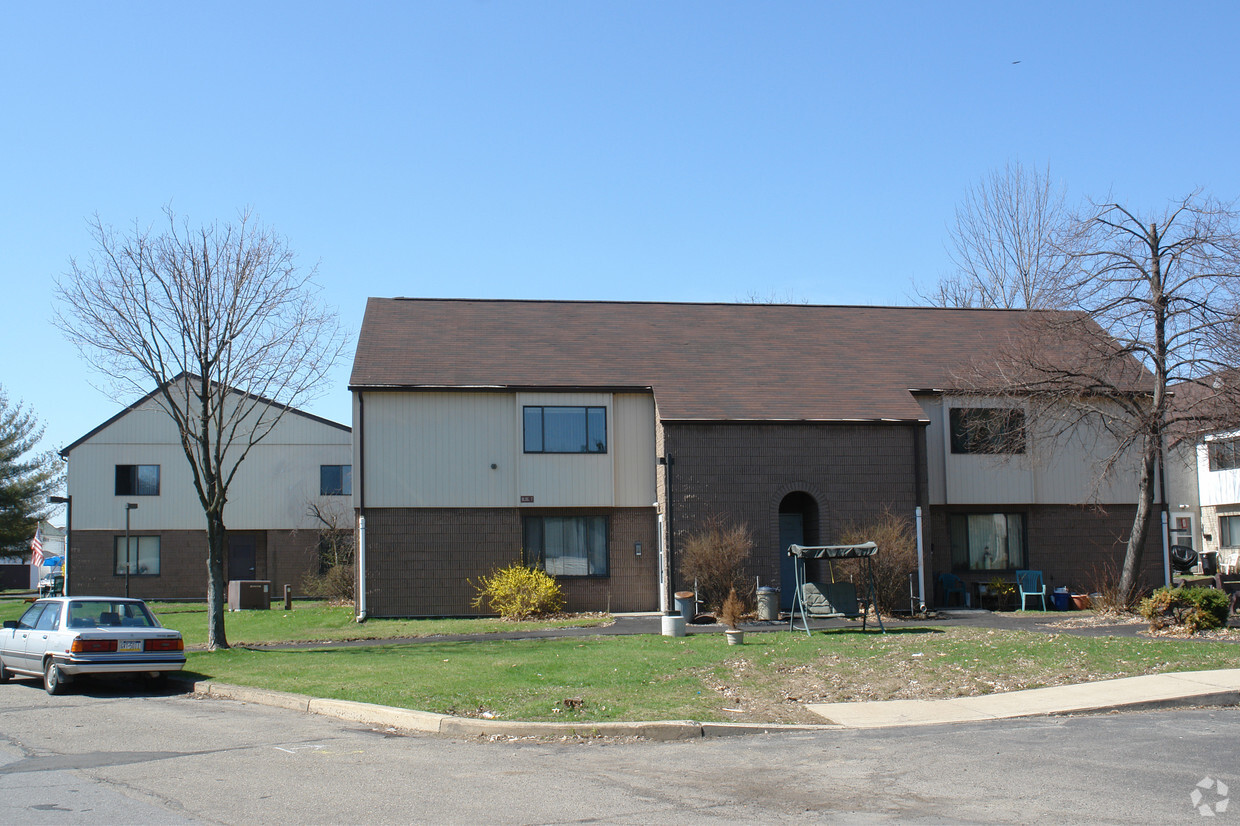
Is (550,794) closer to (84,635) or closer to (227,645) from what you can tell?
(84,635)

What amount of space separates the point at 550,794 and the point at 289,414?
36823 millimetres

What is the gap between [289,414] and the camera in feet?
140

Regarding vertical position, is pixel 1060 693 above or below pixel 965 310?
below

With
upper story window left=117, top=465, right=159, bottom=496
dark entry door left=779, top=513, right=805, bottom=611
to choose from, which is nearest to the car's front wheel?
dark entry door left=779, top=513, right=805, bottom=611

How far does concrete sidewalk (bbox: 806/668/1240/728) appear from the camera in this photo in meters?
11.4

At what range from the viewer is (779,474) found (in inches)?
1001

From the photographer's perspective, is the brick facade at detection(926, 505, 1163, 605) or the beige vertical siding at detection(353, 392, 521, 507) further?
the brick facade at detection(926, 505, 1163, 605)

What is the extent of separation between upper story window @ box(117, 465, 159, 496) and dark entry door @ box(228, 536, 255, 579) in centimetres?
358

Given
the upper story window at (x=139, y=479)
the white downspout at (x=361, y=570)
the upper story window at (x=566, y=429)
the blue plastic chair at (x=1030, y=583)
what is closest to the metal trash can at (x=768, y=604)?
the upper story window at (x=566, y=429)

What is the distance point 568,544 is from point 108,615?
1252cm

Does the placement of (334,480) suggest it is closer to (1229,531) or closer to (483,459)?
(483,459)

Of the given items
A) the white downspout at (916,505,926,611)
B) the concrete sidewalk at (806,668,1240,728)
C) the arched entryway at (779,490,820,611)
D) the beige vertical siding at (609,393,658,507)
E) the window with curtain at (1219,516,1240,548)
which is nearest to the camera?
the concrete sidewalk at (806,668,1240,728)

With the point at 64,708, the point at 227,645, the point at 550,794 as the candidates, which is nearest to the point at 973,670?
the point at 550,794

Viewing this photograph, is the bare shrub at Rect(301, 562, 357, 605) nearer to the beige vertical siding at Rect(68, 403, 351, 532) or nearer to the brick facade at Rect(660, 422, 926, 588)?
the beige vertical siding at Rect(68, 403, 351, 532)
